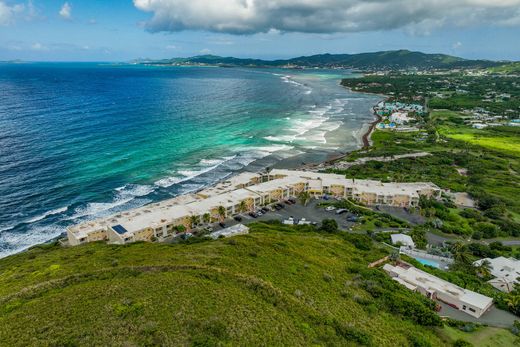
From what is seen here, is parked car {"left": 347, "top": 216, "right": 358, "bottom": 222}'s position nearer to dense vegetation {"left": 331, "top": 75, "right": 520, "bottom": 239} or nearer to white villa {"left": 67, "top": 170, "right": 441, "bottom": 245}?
white villa {"left": 67, "top": 170, "right": 441, "bottom": 245}

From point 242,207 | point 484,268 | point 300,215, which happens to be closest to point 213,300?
point 484,268

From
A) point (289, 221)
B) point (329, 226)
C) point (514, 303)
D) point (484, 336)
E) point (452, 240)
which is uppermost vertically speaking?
point (484, 336)

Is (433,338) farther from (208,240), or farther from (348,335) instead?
(208,240)

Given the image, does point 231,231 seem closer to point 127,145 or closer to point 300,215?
point 300,215

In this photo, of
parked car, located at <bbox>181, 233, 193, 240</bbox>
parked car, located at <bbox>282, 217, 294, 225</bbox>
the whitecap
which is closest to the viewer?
parked car, located at <bbox>181, 233, 193, 240</bbox>

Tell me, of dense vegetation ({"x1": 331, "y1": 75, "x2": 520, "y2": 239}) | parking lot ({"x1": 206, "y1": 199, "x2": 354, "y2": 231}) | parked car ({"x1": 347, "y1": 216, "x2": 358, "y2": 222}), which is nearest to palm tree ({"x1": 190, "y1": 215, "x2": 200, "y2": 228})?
parking lot ({"x1": 206, "y1": 199, "x2": 354, "y2": 231})

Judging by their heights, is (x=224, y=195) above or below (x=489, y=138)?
above

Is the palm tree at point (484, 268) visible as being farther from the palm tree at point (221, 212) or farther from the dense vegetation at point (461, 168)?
the palm tree at point (221, 212)

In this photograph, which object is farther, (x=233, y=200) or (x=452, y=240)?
(x=233, y=200)
